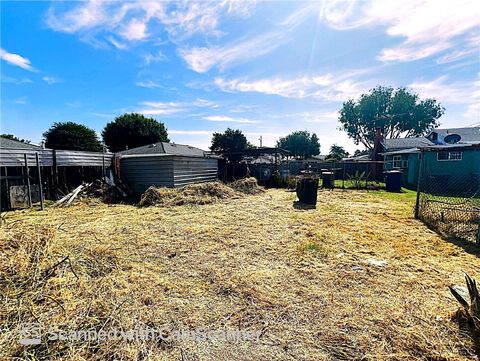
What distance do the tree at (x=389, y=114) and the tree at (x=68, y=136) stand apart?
37.2 meters

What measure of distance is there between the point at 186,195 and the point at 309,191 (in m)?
5.02

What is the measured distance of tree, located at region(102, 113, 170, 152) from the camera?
27.3 m

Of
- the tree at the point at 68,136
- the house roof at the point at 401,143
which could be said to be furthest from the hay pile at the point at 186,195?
the tree at the point at 68,136

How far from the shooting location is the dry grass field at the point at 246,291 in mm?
1715

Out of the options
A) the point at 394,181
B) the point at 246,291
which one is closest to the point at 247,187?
the point at 394,181

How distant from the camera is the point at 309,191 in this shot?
8.24 meters

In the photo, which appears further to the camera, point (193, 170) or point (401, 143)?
point (401, 143)

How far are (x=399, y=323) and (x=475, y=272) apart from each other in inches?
82.2

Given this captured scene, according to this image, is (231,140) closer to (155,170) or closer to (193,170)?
(193,170)

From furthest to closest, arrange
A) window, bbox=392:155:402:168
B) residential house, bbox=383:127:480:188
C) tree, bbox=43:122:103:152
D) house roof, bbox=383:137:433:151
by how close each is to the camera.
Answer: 1. tree, bbox=43:122:103:152
2. house roof, bbox=383:137:433:151
3. window, bbox=392:155:402:168
4. residential house, bbox=383:127:480:188

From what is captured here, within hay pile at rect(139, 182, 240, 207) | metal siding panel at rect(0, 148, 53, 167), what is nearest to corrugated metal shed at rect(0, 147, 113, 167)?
metal siding panel at rect(0, 148, 53, 167)

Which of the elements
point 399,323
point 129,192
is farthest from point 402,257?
point 129,192

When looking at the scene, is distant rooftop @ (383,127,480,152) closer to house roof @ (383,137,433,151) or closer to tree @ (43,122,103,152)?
house roof @ (383,137,433,151)

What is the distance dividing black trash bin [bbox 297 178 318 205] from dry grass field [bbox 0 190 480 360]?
11.1 feet
